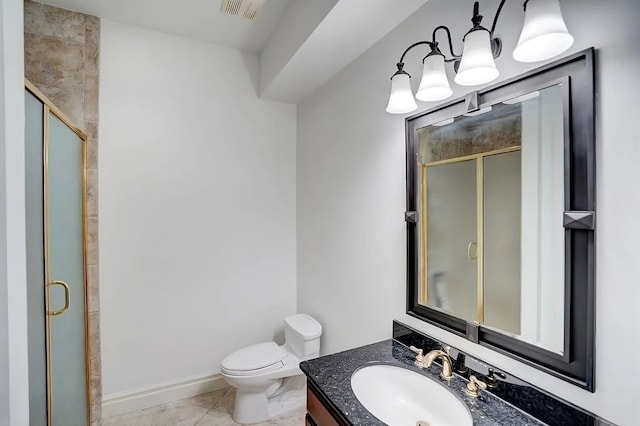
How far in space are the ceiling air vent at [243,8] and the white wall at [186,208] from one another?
47cm

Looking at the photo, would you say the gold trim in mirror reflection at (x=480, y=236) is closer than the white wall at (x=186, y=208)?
Yes

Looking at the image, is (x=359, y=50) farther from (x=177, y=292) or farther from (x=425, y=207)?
(x=177, y=292)

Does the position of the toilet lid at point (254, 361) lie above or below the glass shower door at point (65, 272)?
below

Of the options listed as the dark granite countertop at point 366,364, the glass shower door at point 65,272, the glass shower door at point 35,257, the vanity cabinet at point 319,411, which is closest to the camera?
the dark granite countertop at point 366,364

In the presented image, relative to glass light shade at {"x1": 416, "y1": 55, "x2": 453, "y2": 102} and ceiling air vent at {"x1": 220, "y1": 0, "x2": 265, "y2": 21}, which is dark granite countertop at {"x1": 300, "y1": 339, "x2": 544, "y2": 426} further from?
ceiling air vent at {"x1": 220, "y1": 0, "x2": 265, "y2": 21}

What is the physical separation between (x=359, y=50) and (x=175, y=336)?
2353mm

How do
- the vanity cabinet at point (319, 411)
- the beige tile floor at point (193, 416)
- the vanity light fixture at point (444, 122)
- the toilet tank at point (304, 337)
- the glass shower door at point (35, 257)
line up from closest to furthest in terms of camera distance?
1. the vanity cabinet at point (319, 411)
2. the glass shower door at point (35, 257)
3. the vanity light fixture at point (444, 122)
4. the beige tile floor at point (193, 416)
5. the toilet tank at point (304, 337)

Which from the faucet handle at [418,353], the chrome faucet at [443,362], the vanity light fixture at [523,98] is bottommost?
the faucet handle at [418,353]

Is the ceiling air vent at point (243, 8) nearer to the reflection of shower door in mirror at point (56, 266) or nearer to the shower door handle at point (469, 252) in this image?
the reflection of shower door in mirror at point (56, 266)

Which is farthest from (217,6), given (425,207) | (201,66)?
(425,207)

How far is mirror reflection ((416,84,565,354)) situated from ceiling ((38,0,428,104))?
63 centimetres

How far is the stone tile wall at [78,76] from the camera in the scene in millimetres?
1930

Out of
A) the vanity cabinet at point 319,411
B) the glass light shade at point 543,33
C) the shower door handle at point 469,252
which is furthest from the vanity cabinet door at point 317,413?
the glass light shade at point 543,33

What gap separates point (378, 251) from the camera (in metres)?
1.74
